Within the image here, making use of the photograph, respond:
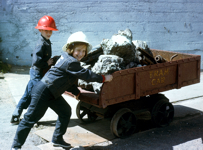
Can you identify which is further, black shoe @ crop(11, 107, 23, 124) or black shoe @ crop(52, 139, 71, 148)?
black shoe @ crop(11, 107, 23, 124)

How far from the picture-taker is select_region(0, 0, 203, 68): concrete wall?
8766mm

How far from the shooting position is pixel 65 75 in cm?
379

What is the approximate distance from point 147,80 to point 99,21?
195 inches

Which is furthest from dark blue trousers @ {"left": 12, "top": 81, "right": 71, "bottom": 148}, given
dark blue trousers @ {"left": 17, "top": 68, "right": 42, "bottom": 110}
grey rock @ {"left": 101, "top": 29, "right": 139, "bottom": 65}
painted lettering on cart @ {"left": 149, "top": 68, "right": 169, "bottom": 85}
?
painted lettering on cart @ {"left": 149, "top": 68, "right": 169, "bottom": 85}

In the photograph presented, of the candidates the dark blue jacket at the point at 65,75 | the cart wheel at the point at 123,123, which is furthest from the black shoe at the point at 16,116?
the cart wheel at the point at 123,123

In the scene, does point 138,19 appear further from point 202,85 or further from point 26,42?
point 26,42

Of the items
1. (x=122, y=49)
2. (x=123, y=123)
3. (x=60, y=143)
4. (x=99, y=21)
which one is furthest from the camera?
(x=99, y=21)

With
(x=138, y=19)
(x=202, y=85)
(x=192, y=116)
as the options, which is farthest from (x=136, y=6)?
(x=192, y=116)

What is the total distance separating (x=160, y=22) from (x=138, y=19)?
2.75ft

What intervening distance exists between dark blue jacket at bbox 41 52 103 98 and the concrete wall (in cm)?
536

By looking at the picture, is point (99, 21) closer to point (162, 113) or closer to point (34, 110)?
point (162, 113)

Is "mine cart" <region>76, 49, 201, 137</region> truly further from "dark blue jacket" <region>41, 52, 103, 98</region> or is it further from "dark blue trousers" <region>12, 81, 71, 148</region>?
"dark blue trousers" <region>12, 81, 71, 148</region>

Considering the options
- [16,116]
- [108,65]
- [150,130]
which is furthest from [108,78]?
[16,116]

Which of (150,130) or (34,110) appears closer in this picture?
(34,110)
